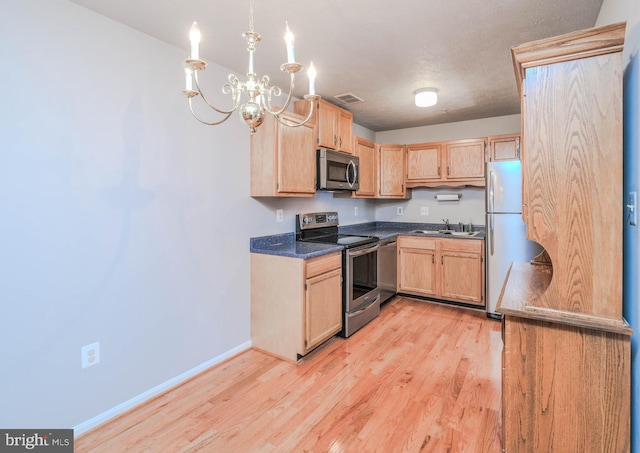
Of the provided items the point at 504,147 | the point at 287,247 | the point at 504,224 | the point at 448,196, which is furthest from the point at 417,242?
the point at 287,247

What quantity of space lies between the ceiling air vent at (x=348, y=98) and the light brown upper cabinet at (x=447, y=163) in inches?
51.7

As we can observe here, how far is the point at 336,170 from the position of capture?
329 cm

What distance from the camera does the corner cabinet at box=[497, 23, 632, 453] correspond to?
1229mm

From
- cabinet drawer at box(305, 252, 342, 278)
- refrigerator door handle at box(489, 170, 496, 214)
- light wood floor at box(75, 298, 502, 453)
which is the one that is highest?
refrigerator door handle at box(489, 170, 496, 214)

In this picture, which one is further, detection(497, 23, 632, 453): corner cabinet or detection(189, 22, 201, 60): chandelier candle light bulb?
detection(497, 23, 632, 453): corner cabinet

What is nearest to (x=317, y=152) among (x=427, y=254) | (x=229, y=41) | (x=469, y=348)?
(x=229, y=41)

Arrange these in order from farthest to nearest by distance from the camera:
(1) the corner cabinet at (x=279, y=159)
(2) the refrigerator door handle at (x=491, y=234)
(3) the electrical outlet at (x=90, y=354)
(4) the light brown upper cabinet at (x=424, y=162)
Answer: (4) the light brown upper cabinet at (x=424, y=162), (2) the refrigerator door handle at (x=491, y=234), (1) the corner cabinet at (x=279, y=159), (3) the electrical outlet at (x=90, y=354)

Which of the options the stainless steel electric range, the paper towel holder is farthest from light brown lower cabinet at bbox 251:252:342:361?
the paper towel holder

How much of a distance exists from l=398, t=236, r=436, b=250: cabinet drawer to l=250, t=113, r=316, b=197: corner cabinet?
1.78 meters

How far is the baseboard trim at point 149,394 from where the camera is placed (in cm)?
183

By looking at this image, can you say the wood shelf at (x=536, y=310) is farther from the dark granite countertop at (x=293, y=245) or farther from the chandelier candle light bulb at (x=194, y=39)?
the chandelier candle light bulb at (x=194, y=39)

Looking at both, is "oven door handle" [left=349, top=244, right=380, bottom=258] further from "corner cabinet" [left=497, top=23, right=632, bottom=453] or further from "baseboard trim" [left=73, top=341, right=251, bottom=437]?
"corner cabinet" [left=497, top=23, right=632, bottom=453]

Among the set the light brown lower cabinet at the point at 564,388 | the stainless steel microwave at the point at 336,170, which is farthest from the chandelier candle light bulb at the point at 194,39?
the stainless steel microwave at the point at 336,170

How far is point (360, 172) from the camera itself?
393cm
